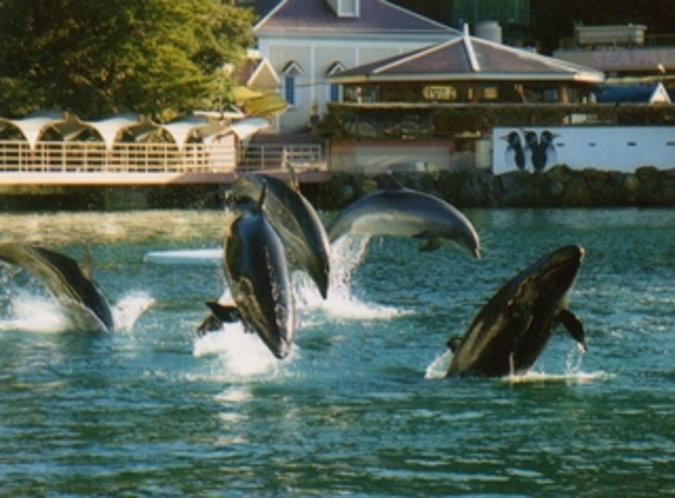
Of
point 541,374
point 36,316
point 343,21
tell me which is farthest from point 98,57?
point 541,374

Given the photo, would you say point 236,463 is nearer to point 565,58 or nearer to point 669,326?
point 669,326

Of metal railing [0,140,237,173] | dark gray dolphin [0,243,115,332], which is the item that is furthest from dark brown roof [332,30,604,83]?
dark gray dolphin [0,243,115,332]

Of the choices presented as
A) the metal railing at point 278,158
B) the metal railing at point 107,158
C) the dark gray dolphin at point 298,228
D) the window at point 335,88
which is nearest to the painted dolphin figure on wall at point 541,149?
the metal railing at point 278,158

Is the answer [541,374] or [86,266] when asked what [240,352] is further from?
[541,374]

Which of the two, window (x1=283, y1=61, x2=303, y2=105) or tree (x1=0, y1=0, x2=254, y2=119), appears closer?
tree (x1=0, y1=0, x2=254, y2=119)

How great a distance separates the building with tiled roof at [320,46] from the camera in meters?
94.2

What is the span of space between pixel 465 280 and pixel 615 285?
300cm

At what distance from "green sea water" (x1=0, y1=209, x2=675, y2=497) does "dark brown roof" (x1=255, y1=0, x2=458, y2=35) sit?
6257cm

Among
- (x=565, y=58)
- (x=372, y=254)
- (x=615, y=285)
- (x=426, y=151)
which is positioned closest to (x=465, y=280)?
(x=615, y=285)

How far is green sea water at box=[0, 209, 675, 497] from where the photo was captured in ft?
51.2

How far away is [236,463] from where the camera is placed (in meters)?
16.0

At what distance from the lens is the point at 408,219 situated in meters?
25.2

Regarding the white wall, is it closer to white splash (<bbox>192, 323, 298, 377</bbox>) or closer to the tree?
the tree

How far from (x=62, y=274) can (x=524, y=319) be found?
7705 millimetres
